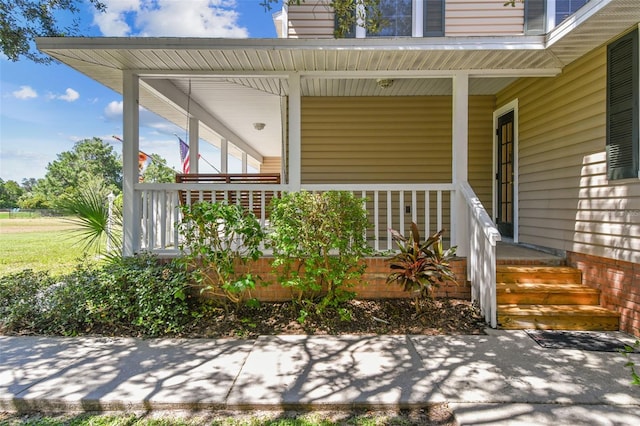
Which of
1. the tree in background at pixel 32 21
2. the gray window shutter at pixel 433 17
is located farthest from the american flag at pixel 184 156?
the gray window shutter at pixel 433 17

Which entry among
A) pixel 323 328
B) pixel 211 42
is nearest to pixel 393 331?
pixel 323 328

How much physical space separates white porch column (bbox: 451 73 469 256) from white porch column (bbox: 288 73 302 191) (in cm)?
200

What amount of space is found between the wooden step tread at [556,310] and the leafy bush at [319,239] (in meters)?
1.65

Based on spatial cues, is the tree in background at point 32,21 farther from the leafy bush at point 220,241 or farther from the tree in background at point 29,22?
the leafy bush at point 220,241

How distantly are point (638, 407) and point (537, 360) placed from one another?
0.75 m

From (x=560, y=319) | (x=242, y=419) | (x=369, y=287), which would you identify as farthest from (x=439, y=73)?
(x=242, y=419)

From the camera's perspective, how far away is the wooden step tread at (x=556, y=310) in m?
3.87

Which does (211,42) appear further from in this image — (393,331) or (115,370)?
(393,331)

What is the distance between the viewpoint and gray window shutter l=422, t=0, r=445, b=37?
6.07 metres

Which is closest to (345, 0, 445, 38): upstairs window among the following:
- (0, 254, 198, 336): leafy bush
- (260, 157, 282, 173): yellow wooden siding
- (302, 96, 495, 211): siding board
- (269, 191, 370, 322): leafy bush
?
(302, 96, 495, 211): siding board

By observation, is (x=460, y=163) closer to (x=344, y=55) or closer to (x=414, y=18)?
(x=344, y=55)

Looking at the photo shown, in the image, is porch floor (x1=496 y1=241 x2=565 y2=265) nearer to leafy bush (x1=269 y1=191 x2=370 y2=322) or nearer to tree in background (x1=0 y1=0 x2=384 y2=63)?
leafy bush (x1=269 y1=191 x2=370 y2=322)

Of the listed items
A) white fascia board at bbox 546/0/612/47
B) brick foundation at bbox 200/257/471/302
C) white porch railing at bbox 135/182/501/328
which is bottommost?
brick foundation at bbox 200/257/471/302

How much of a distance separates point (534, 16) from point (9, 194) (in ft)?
134
